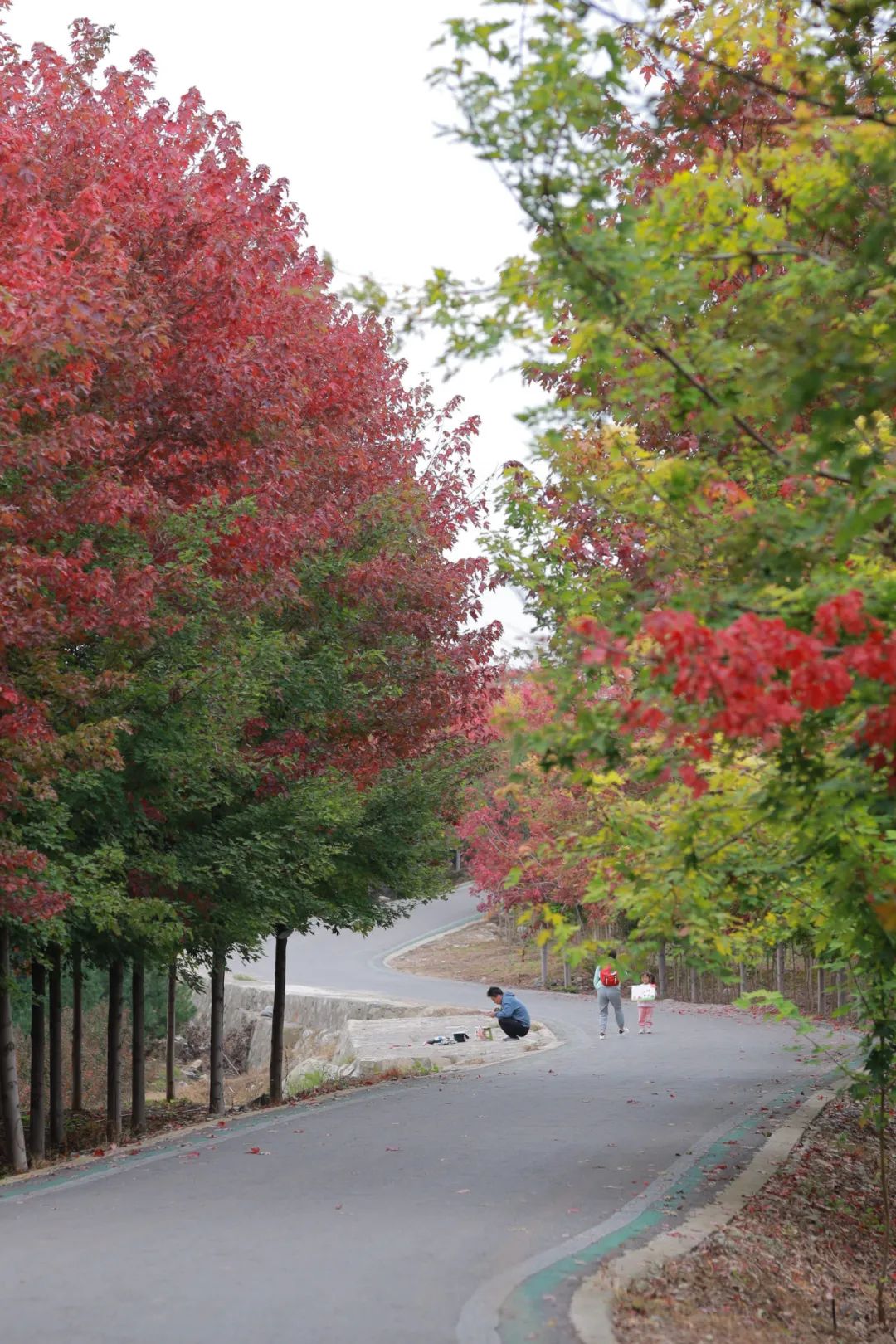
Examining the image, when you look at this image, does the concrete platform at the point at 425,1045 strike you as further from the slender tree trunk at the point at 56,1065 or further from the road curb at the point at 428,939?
the road curb at the point at 428,939

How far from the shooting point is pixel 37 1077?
665 inches

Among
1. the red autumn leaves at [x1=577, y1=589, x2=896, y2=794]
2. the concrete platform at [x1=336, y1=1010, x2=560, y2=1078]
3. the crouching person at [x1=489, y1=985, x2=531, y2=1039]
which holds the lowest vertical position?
the concrete platform at [x1=336, y1=1010, x2=560, y2=1078]

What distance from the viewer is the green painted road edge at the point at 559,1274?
6.32m

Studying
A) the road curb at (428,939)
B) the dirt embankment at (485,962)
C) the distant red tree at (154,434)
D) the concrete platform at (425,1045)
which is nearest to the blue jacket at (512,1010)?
the concrete platform at (425,1045)

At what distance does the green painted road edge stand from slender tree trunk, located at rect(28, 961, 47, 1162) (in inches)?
315

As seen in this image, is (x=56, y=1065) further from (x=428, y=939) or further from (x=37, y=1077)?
(x=428, y=939)

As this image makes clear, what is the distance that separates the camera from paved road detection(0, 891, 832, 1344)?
6539mm

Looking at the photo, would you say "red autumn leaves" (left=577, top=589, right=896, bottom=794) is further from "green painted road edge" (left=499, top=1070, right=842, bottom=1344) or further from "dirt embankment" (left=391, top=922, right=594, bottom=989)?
"dirt embankment" (left=391, top=922, right=594, bottom=989)

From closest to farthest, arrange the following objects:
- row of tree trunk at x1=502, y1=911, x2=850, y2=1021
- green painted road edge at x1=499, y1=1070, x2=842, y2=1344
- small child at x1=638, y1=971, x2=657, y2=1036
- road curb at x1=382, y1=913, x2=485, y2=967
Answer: green painted road edge at x1=499, y1=1070, x2=842, y2=1344 → small child at x1=638, y1=971, x2=657, y2=1036 → row of tree trunk at x1=502, y1=911, x2=850, y2=1021 → road curb at x1=382, y1=913, x2=485, y2=967

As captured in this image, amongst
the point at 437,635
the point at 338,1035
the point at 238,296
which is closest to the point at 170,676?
the point at 238,296

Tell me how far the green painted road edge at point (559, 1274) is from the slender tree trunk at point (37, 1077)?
8002mm

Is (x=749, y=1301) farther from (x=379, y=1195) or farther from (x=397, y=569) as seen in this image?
(x=397, y=569)

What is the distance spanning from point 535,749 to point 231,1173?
7593mm

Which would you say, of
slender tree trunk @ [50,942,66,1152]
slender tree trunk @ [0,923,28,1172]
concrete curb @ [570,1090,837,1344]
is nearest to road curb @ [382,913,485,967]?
slender tree trunk @ [50,942,66,1152]
